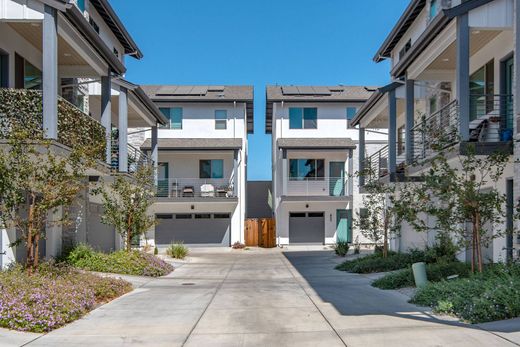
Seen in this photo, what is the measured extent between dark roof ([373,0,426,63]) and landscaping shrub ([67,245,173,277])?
13.6 m

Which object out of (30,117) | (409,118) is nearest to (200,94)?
(409,118)

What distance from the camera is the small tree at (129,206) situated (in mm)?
18234

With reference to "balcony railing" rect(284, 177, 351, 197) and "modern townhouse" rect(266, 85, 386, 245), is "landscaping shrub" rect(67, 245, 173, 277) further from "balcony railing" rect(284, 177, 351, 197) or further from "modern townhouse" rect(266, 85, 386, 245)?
"modern townhouse" rect(266, 85, 386, 245)

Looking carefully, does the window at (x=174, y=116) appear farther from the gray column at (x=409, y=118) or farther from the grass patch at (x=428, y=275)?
the grass patch at (x=428, y=275)

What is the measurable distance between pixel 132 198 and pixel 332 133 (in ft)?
61.2

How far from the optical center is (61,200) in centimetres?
1152

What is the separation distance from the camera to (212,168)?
34.5 m

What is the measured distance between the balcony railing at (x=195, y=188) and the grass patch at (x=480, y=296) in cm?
2262

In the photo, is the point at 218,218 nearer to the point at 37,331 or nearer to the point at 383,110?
the point at 383,110

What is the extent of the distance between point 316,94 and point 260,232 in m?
9.72

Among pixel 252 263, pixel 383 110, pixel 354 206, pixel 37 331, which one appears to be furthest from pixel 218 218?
pixel 37 331

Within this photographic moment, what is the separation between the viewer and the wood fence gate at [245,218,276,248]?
3407 centimetres

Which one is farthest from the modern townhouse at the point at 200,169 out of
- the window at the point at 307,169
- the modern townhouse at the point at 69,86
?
the modern townhouse at the point at 69,86

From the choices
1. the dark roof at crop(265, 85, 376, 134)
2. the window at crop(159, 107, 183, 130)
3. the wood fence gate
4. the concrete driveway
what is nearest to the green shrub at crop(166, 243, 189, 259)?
the concrete driveway
